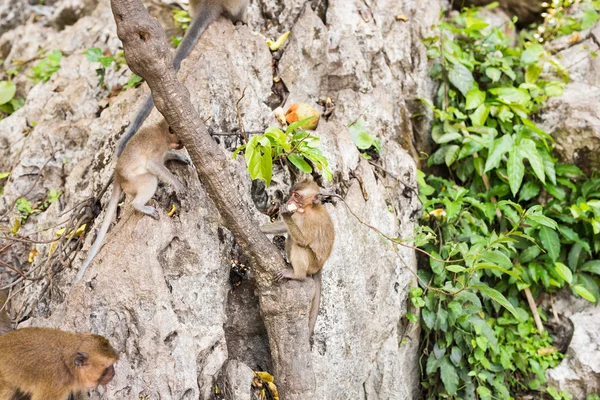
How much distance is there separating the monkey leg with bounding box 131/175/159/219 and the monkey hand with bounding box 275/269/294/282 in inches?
31.2

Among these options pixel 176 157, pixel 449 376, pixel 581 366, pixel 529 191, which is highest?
pixel 176 157

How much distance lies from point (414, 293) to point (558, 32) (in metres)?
3.60

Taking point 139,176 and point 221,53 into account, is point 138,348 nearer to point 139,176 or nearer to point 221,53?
point 139,176

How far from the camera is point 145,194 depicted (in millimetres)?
3199

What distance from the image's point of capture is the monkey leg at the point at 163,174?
325 cm

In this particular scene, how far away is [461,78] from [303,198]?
2699 millimetres

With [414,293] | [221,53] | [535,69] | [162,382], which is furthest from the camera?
[535,69]

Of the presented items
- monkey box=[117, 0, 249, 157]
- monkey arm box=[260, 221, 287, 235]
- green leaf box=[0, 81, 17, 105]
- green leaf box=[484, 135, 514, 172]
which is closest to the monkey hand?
monkey arm box=[260, 221, 287, 235]

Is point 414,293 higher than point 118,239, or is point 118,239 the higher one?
point 118,239

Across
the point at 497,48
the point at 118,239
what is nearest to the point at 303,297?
the point at 118,239

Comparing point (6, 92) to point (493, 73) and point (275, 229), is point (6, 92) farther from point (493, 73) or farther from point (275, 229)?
point (493, 73)

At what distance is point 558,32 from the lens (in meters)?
5.91

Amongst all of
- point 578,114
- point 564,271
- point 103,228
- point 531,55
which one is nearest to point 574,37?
point 531,55

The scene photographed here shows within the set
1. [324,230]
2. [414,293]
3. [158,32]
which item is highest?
[158,32]
